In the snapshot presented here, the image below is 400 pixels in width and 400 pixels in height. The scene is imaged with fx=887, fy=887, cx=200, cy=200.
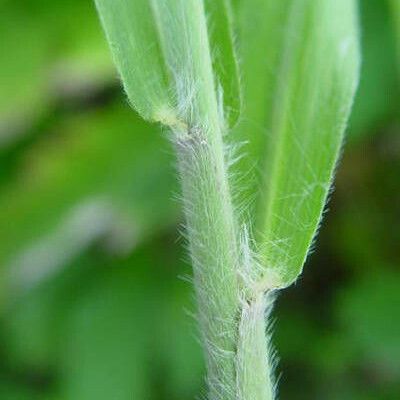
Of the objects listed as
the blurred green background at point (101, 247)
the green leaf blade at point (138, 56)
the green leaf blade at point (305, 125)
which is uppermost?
the green leaf blade at point (138, 56)

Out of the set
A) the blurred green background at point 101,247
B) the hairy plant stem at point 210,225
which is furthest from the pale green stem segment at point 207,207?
the blurred green background at point 101,247

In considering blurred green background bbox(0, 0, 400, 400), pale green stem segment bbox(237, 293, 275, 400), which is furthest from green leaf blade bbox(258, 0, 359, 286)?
blurred green background bbox(0, 0, 400, 400)

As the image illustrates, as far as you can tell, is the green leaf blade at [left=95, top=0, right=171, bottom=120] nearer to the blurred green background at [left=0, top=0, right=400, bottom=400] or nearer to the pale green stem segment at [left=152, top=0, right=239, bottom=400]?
the pale green stem segment at [left=152, top=0, right=239, bottom=400]

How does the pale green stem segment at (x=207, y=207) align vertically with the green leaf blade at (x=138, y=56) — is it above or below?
below

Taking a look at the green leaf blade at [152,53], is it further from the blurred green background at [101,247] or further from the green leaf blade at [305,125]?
the blurred green background at [101,247]

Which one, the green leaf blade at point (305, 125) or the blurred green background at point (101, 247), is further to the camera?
the blurred green background at point (101, 247)

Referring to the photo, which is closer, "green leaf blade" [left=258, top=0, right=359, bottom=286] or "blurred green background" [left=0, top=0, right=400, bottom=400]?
"green leaf blade" [left=258, top=0, right=359, bottom=286]

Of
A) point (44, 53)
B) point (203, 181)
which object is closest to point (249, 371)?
point (203, 181)
